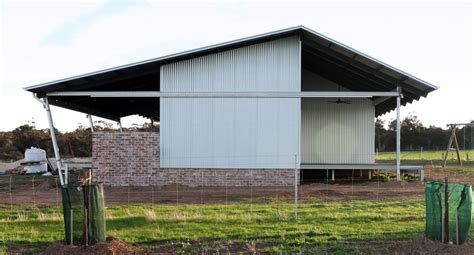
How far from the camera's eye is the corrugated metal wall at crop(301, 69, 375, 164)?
2544 centimetres

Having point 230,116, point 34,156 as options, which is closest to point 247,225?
point 230,116

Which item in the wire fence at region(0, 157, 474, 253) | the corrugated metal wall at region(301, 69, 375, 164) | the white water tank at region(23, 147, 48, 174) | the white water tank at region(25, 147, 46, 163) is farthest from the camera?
the white water tank at region(25, 147, 46, 163)

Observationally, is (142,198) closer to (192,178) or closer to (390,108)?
(192,178)

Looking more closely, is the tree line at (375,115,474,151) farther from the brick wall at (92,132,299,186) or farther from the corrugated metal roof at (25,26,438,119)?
the brick wall at (92,132,299,186)

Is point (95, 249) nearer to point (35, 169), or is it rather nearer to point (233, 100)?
point (233, 100)

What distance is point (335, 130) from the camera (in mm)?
25641

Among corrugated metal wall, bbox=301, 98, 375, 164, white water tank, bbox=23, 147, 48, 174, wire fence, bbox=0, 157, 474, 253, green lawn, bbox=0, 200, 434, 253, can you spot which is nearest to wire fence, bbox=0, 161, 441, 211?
wire fence, bbox=0, 157, 474, 253

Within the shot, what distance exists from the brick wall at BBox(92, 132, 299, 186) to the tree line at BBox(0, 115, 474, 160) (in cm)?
2731

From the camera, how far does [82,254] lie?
7508mm

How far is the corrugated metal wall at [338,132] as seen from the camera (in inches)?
1003

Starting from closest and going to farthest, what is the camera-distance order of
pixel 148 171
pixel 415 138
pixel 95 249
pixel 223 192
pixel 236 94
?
1. pixel 95 249
2. pixel 223 192
3. pixel 236 94
4. pixel 148 171
5. pixel 415 138

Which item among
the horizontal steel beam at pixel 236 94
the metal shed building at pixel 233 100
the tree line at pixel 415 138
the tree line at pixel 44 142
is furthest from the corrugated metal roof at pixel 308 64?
the tree line at pixel 415 138

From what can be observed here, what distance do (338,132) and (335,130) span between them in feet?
0.60

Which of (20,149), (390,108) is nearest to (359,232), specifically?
(390,108)
